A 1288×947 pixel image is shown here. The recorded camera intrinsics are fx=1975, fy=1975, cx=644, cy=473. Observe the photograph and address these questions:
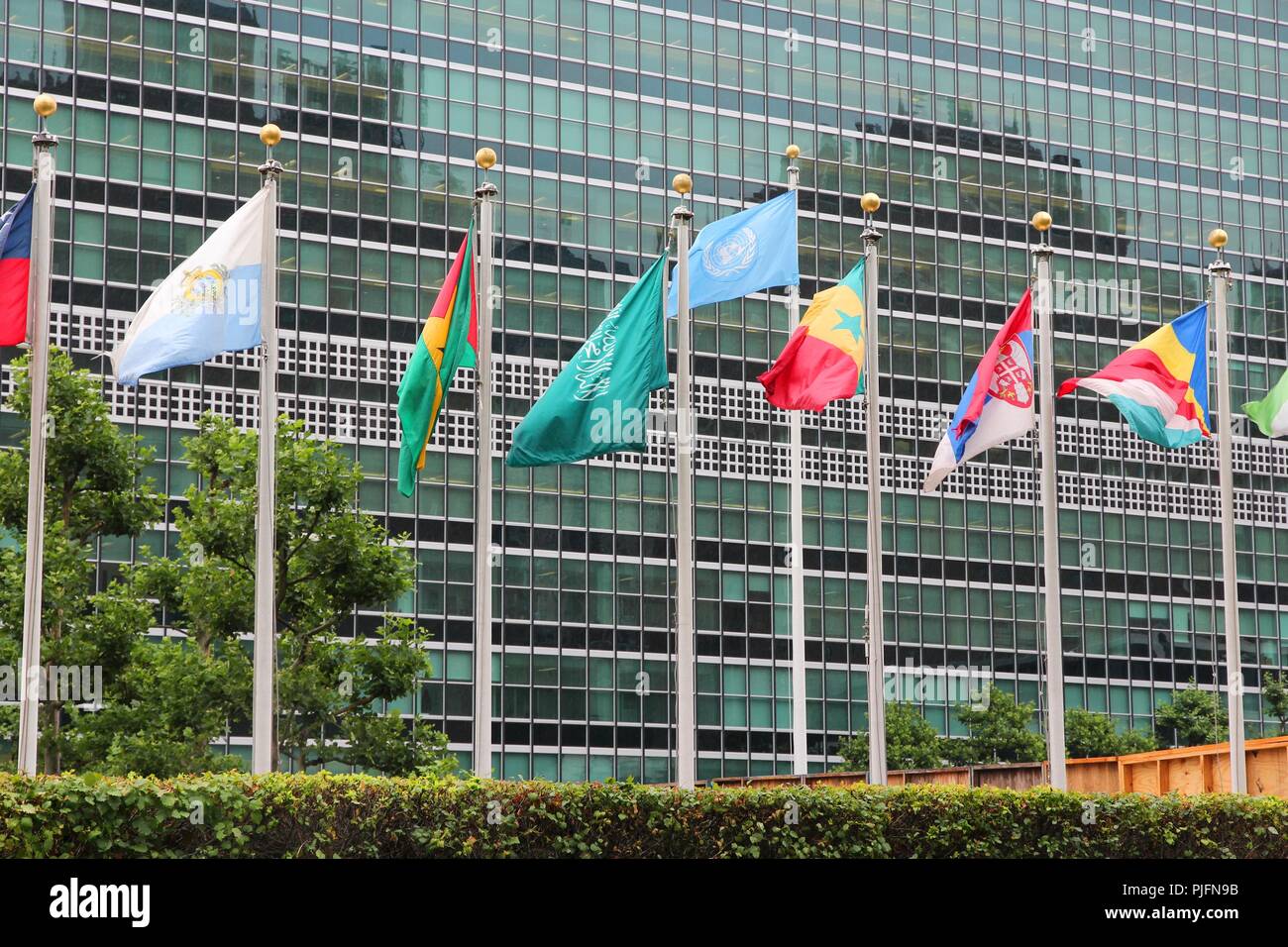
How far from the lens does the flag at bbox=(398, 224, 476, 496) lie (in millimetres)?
32031

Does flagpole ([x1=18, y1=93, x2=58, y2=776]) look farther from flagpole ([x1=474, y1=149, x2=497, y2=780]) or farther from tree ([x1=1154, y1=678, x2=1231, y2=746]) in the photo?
tree ([x1=1154, y1=678, x2=1231, y2=746])

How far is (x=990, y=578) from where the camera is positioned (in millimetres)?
94812

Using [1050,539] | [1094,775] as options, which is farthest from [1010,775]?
[1050,539]

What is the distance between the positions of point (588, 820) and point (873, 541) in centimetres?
927

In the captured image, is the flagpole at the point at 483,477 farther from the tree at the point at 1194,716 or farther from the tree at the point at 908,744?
the tree at the point at 1194,716

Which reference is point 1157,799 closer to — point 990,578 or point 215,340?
point 215,340

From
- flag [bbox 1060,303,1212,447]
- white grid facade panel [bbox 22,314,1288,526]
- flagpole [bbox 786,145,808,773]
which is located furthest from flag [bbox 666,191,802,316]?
white grid facade panel [bbox 22,314,1288,526]

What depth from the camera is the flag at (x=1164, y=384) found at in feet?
115

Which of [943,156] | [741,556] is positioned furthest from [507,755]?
[943,156]

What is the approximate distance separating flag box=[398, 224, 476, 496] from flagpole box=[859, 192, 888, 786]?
23.7 feet

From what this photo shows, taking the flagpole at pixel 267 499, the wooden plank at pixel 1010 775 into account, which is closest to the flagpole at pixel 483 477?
the flagpole at pixel 267 499

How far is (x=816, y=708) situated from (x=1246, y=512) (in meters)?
27.4

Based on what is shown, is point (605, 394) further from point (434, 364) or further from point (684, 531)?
point (434, 364)

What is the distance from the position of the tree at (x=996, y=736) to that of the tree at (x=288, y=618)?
39244 mm
